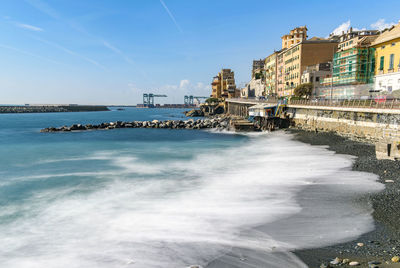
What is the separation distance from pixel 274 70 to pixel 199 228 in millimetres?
82007

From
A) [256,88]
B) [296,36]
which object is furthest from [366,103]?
[256,88]

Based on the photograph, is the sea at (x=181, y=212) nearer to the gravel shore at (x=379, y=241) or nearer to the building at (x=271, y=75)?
the gravel shore at (x=379, y=241)

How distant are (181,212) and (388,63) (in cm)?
3752

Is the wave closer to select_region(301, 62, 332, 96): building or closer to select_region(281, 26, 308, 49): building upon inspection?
select_region(301, 62, 332, 96): building

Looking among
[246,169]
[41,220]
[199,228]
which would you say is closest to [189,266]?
[199,228]

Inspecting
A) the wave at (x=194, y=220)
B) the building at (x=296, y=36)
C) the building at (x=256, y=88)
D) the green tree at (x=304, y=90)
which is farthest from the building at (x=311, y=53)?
the wave at (x=194, y=220)

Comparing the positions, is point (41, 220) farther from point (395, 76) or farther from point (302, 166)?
point (395, 76)

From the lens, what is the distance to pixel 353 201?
12148 millimetres

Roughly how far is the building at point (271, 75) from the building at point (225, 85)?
108 ft

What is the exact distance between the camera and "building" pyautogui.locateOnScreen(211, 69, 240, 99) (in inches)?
5068

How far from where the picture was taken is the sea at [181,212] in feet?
29.2

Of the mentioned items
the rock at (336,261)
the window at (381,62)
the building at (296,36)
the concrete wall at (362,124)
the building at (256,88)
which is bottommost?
the rock at (336,261)

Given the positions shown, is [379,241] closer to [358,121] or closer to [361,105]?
[358,121]

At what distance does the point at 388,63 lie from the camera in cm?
3622
